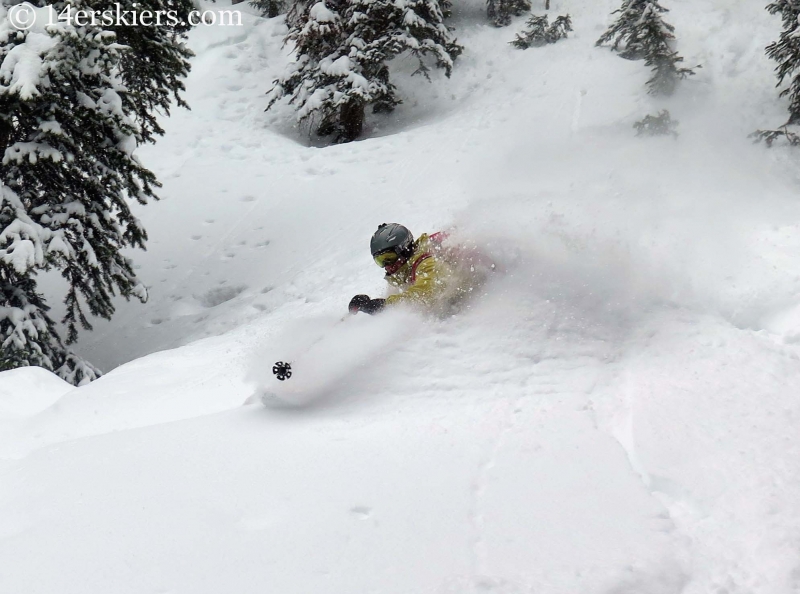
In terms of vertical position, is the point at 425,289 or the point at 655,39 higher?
the point at 655,39

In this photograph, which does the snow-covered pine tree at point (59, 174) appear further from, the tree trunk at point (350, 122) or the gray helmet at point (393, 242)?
the tree trunk at point (350, 122)

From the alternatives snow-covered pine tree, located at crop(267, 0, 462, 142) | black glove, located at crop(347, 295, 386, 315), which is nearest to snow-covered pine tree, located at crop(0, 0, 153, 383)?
black glove, located at crop(347, 295, 386, 315)

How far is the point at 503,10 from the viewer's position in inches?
743

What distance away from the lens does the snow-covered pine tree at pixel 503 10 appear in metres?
18.8

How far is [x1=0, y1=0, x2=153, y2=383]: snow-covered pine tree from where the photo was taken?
604 centimetres

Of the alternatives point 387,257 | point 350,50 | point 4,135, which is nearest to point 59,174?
point 4,135

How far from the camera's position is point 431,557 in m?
2.66

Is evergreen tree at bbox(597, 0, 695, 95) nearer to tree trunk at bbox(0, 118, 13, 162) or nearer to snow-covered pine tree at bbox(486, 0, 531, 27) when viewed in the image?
snow-covered pine tree at bbox(486, 0, 531, 27)

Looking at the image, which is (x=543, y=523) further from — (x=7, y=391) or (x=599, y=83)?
(x=599, y=83)

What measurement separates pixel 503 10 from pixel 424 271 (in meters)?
16.5

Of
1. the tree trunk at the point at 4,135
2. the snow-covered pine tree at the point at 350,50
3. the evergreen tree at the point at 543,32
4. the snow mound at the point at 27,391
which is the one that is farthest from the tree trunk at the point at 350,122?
the snow mound at the point at 27,391

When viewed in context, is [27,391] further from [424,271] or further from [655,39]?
[655,39]

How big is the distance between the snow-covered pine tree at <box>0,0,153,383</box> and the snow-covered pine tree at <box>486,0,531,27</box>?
14.8m

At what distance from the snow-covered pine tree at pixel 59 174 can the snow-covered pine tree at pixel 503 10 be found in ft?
48.5
